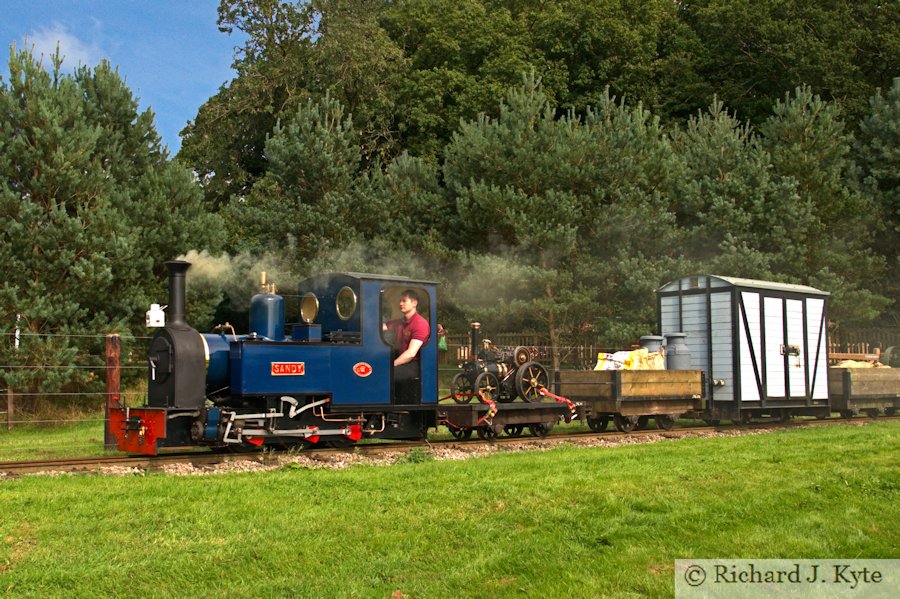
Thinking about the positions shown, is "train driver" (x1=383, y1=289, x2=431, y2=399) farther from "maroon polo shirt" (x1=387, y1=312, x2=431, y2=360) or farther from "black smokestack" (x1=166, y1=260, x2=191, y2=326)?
"black smokestack" (x1=166, y1=260, x2=191, y2=326)

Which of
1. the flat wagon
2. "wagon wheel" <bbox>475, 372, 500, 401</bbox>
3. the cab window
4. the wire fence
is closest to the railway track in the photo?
"wagon wheel" <bbox>475, 372, 500, 401</bbox>

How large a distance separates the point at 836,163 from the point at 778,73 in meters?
14.5

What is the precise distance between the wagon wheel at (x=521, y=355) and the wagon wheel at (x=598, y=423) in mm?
2108

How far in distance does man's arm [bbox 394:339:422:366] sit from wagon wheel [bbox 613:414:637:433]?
15.7 feet

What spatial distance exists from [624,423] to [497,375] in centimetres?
290

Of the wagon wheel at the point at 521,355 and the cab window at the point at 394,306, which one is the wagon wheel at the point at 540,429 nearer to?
the wagon wheel at the point at 521,355

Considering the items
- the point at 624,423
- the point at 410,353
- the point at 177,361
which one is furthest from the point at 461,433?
the point at 177,361

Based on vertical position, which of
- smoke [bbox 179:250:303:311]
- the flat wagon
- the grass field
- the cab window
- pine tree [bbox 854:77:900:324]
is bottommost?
the grass field

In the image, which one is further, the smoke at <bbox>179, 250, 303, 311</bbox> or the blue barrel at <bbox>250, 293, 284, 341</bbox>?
the smoke at <bbox>179, 250, 303, 311</bbox>

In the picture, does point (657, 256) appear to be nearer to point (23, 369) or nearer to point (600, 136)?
point (600, 136)

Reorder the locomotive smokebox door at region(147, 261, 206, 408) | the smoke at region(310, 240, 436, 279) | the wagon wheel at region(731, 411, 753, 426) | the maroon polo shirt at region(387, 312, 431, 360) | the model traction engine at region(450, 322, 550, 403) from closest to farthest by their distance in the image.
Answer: the locomotive smokebox door at region(147, 261, 206, 408), the maroon polo shirt at region(387, 312, 431, 360), the model traction engine at region(450, 322, 550, 403), the wagon wheel at region(731, 411, 753, 426), the smoke at region(310, 240, 436, 279)

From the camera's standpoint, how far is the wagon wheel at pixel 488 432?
1374cm

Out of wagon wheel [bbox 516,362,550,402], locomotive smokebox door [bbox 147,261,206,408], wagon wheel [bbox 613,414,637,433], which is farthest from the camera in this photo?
wagon wheel [bbox 613,414,637,433]

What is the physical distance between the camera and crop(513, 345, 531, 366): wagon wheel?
570 inches
